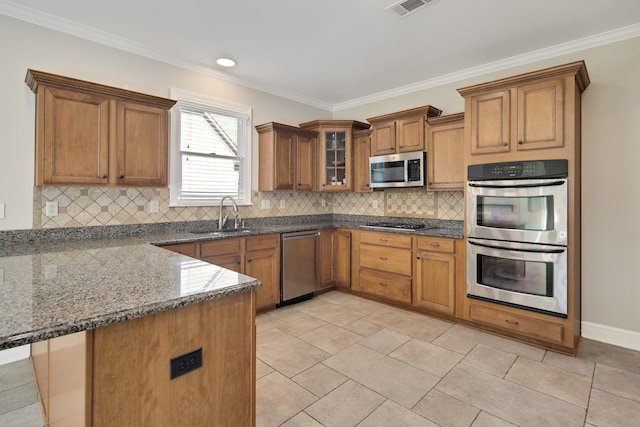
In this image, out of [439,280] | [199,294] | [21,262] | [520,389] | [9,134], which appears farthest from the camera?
[439,280]

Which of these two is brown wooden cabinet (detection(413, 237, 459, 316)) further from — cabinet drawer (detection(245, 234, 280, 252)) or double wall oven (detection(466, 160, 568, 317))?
cabinet drawer (detection(245, 234, 280, 252))

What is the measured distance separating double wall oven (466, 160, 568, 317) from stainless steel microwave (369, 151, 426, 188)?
74 centimetres

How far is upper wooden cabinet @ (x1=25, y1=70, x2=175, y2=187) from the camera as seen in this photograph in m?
2.43

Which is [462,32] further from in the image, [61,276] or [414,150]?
[61,276]

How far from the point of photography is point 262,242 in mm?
3596

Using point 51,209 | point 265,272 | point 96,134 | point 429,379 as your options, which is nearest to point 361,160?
point 265,272

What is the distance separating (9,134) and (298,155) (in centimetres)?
284

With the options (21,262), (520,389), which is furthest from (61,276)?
(520,389)

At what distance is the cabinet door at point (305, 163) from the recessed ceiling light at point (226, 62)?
1.21 metres

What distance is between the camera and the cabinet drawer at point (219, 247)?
10.1 ft

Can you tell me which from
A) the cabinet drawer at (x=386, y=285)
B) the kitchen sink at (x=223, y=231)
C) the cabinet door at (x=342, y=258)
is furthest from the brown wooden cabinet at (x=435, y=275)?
the kitchen sink at (x=223, y=231)

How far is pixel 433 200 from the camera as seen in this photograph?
4.07 m

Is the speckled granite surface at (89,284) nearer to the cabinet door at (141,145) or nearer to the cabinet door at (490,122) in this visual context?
the cabinet door at (141,145)

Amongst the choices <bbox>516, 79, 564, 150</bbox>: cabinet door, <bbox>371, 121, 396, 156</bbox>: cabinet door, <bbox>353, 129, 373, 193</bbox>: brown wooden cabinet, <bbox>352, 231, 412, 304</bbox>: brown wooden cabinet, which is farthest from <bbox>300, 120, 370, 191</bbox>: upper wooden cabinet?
<bbox>516, 79, 564, 150</bbox>: cabinet door
